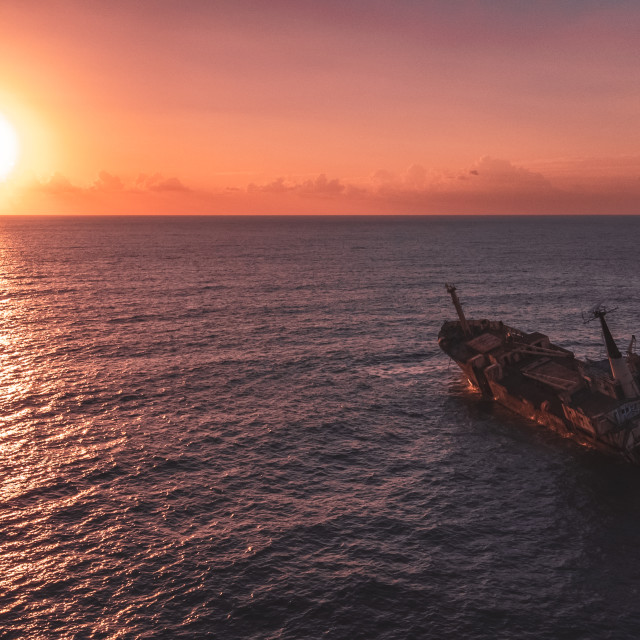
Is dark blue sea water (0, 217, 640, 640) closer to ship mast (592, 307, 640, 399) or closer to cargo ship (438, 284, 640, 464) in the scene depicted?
cargo ship (438, 284, 640, 464)

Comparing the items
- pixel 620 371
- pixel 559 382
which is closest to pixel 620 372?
pixel 620 371

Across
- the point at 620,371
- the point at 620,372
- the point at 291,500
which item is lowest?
the point at 291,500

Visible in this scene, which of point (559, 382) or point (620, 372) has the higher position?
point (620, 372)

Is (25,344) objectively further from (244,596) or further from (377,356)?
(244,596)

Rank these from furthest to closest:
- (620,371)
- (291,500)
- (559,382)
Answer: (559,382), (620,371), (291,500)

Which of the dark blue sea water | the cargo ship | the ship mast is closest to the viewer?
the dark blue sea water

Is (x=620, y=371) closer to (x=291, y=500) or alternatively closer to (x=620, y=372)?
(x=620, y=372)

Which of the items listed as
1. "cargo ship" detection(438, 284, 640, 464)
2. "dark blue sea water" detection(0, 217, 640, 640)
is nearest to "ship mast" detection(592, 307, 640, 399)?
"cargo ship" detection(438, 284, 640, 464)

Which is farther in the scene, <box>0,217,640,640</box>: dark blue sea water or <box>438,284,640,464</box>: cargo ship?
<box>438,284,640,464</box>: cargo ship

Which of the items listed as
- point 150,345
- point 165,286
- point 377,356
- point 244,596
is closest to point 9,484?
point 244,596
